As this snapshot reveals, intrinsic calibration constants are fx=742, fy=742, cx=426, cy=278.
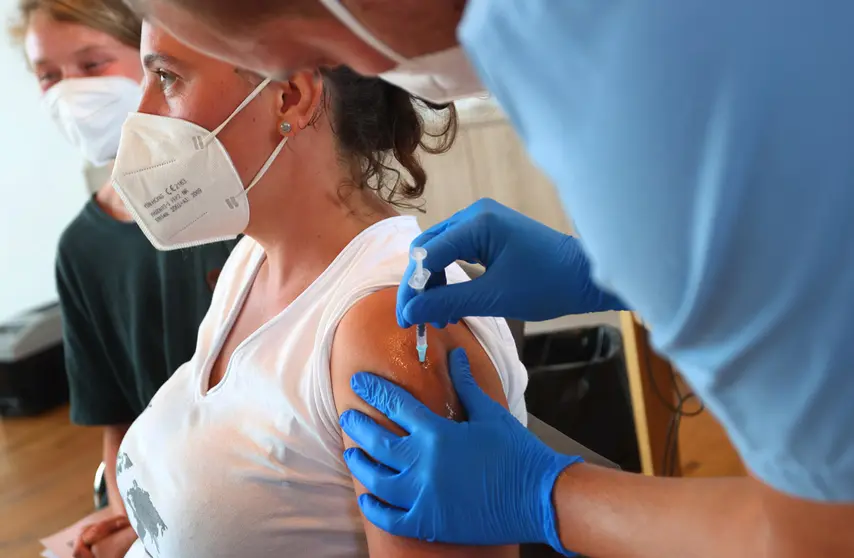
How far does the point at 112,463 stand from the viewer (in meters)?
1.72

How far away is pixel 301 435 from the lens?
0.97 meters

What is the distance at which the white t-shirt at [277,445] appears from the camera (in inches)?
38.2

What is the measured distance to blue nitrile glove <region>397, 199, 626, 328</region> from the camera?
936 mm

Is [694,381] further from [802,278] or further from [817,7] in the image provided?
[817,7]

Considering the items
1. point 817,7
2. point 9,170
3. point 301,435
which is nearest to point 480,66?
point 817,7

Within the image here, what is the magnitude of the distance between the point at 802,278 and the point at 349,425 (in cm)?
60

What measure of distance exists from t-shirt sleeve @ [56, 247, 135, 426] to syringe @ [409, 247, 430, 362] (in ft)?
3.72

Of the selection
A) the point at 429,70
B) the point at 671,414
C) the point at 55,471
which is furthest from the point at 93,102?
the point at 671,414

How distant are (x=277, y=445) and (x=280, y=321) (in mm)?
179

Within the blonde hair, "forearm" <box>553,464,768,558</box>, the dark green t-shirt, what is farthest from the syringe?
the blonde hair

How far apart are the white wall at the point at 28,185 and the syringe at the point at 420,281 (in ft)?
10.7

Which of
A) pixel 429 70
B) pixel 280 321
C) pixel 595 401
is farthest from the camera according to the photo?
pixel 595 401

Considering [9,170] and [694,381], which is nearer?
[694,381]

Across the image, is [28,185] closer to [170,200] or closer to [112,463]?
[112,463]
